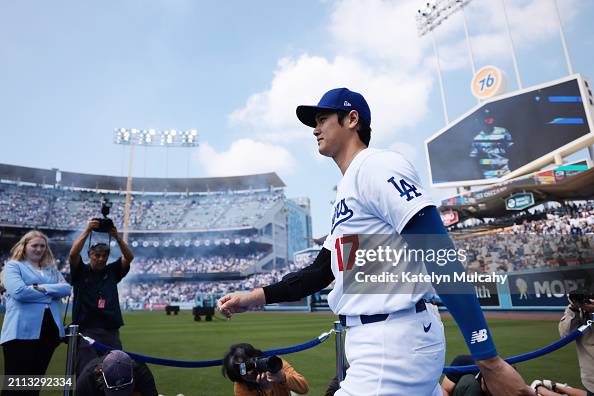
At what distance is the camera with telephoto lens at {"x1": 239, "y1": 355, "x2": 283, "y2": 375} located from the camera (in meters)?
2.42

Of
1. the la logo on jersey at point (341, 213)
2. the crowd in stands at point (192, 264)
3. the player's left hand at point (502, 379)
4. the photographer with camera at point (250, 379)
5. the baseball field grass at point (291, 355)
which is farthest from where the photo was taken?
the crowd in stands at point (192, 264)

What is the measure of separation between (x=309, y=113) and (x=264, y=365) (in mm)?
1724

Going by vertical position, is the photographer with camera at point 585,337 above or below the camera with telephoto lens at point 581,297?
below

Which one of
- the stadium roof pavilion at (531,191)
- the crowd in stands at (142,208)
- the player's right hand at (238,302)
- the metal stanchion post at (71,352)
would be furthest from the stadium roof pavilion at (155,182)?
the player's right hand at (238,302)

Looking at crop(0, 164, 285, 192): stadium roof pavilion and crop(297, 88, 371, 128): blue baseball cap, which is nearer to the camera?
crop(297, 88, 371, 128): blue baseball cap

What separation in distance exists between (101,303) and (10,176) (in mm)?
52942

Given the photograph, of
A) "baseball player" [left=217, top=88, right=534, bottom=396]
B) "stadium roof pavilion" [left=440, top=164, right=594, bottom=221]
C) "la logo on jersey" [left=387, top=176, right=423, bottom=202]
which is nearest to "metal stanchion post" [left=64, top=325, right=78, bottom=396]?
"baseball player" [left=217, top=88, right=534, bottom=396]

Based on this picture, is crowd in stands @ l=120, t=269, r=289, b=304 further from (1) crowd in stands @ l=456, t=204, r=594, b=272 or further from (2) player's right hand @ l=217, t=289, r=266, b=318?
(2) player's right hand @ l=217, t=289, r=266, b=318

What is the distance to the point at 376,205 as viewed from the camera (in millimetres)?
1484

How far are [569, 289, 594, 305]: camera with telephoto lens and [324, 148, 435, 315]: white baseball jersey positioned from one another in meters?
3.60

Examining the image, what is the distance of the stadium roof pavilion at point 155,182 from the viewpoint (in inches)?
1949

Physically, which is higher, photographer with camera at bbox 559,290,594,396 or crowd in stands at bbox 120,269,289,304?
crowd in stands at bbox 120,269,289,304

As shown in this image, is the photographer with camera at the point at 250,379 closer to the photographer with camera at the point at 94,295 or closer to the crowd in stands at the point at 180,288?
the photographer with camera at the point at 94,295

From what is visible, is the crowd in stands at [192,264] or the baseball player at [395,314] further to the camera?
the crowd in stands at [192,264]
